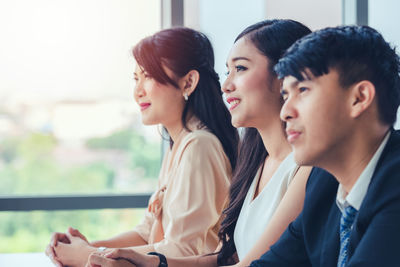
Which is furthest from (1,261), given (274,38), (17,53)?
(17,53)

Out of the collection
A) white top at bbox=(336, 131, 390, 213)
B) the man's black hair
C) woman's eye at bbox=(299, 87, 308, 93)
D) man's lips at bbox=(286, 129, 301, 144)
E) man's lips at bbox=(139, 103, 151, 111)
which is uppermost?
the man's black hair

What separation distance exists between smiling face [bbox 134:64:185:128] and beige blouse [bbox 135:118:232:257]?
0.13 meters

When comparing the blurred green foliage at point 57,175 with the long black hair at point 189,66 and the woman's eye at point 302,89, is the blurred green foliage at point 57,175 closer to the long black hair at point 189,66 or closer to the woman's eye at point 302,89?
the long black hair at point 189,66

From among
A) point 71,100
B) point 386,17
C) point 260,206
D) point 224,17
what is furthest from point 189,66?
point 71,100

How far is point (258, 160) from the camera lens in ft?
5.29

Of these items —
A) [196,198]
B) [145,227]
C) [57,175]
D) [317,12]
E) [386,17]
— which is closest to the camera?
[196,198]

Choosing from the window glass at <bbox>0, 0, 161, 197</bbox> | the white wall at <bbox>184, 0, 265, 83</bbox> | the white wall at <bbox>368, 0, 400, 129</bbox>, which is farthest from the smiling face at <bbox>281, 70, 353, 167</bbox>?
the window glass at <bbox>0, 0, 161, 197</bbox>

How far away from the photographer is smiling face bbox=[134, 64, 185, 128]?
2.02 meters

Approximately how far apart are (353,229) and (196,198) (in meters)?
0.90

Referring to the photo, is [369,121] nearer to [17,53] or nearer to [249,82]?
[249,82]

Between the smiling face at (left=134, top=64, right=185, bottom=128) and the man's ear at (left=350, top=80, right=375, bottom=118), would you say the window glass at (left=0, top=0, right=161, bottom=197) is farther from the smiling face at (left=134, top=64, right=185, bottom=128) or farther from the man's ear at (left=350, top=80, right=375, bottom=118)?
the man's ear at (left=350, top=80, right=375, bottom=118)

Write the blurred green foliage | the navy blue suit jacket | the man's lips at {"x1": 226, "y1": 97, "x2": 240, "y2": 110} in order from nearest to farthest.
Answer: the navy blue suit jacket, the man's lips at {"x1": 226, "y1": 97, "x2": 240, "y2": 110}, the blurred green foliage

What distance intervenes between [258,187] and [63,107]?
11.2 feet

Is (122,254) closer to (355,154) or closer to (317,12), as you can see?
(355,154)
